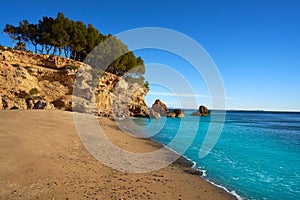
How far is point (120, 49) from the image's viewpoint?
49594 mm

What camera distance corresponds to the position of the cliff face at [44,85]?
1004 inches

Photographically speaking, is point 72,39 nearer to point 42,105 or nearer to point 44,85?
point 44,85

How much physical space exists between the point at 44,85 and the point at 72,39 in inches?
643

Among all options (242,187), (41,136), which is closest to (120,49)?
(41,136)

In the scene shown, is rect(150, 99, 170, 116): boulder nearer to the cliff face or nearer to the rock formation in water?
the rock formation in water

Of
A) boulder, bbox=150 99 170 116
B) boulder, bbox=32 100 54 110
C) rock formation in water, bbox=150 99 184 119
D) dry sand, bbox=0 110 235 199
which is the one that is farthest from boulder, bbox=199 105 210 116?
dry sand, bbox=0 110 235 199

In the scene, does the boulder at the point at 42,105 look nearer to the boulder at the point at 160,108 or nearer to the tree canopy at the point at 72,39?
the tree canopy at the point at 72,39

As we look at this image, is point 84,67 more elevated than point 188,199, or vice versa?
point 84,67

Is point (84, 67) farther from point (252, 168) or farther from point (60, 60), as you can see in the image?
point (252, 168)

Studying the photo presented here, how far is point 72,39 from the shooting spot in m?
42.3

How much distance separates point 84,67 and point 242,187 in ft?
110

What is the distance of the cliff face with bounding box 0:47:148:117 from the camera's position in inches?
1004

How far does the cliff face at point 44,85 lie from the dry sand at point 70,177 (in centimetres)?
1539

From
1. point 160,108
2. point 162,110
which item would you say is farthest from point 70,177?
point 160,108
